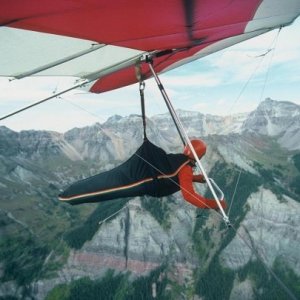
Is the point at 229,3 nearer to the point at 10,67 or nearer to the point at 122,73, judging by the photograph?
the point at 10,67

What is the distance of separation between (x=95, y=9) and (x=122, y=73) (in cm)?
538

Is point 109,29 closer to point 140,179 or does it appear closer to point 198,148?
point 140,179

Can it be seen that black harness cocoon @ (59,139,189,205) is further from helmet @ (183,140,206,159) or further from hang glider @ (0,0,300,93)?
hang glider @ (0,0,300,93)

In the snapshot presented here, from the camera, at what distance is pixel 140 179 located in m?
8.06

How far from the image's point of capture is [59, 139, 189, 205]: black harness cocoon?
7992 mm

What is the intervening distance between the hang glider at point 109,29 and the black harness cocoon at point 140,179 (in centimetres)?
200

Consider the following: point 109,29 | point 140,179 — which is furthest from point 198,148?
point 109,29

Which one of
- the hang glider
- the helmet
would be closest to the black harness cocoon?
the helmet

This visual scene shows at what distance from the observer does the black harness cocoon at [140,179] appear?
7992 mm

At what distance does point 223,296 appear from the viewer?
19700 centimetres

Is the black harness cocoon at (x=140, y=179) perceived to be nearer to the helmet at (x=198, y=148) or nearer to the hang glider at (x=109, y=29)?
the helmet at (x=198, y=148)

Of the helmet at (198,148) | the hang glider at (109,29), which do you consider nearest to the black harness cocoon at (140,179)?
the helmet at (198,148)

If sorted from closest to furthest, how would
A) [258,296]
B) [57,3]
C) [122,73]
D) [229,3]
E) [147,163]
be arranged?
[57,3] < [229,3] < [147,163] < [122,73] < [258,296]

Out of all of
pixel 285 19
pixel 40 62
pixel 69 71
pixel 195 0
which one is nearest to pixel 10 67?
pixel 40 62
